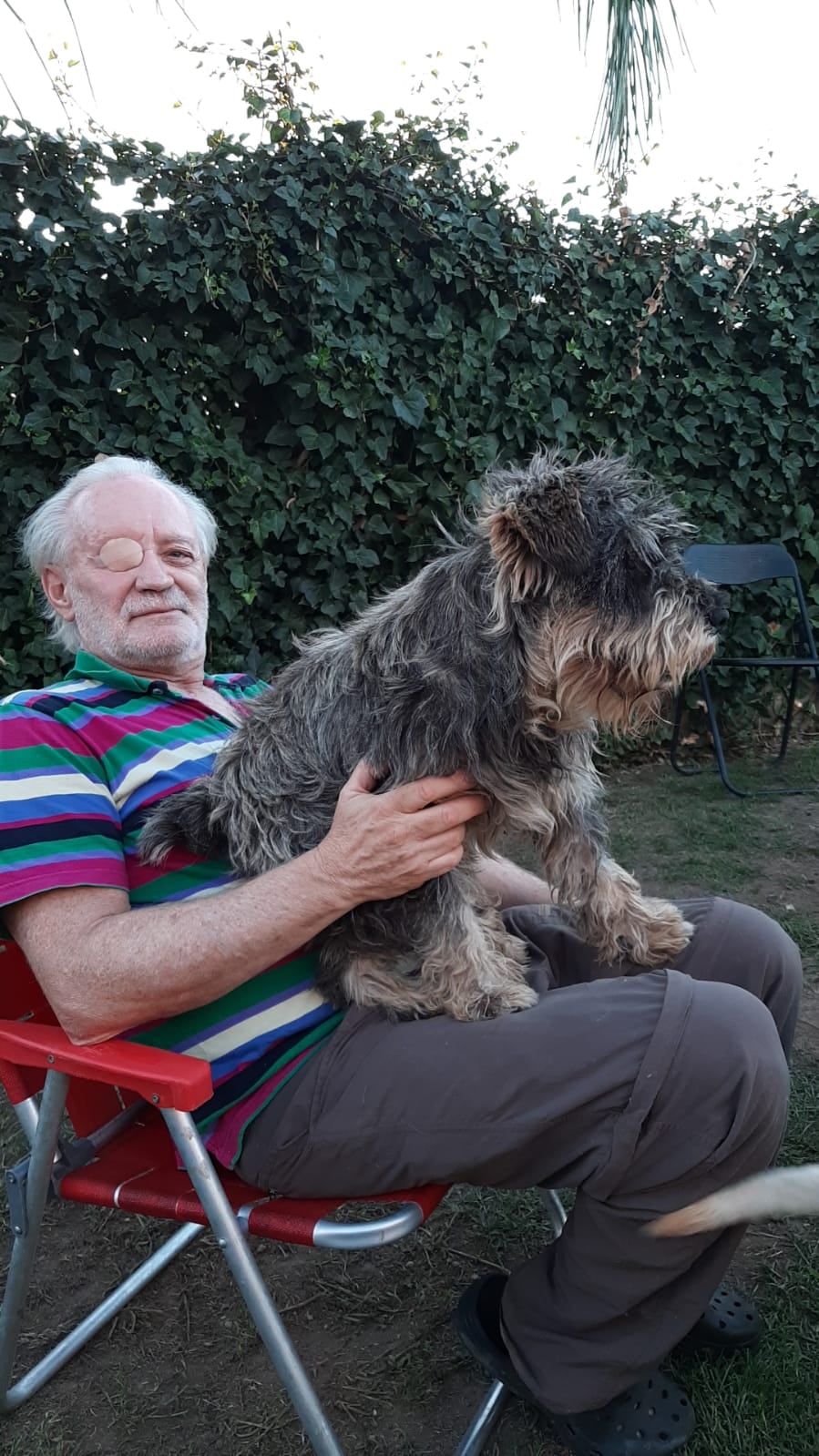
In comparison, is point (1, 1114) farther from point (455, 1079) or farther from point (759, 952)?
point (759, 952)

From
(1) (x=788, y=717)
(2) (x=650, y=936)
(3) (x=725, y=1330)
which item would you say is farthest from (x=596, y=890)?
(1) (x=788, y=717)

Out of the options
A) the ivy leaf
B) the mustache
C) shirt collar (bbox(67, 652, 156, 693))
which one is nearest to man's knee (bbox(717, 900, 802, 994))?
shirt collar (bbox(67, 652, 156, 693))

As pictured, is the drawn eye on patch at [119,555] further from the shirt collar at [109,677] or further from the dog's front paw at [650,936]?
the dog's front paw at [650,936]

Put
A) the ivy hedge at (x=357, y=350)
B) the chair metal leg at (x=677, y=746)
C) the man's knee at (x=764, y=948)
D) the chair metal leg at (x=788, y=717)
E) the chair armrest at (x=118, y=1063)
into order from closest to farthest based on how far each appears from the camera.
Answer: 1. the chair armrest at (x=118, y=1063)
2. the man's knee at (x=764, y=948)
3. the ivy hedge at (x=357, y=350)
4. the chair metal leg at (x=677, y=746)
5. the chair metal leg at (x=788, y=717)

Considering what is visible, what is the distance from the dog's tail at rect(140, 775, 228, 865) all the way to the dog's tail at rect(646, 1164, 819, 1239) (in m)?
1.19

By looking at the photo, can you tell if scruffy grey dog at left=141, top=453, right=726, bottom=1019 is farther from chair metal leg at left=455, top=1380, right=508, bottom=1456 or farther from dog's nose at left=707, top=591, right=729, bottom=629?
chair metal leg at left=455, top=1380, right=508, bottom=1456

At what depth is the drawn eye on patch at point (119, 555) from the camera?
7.80ft

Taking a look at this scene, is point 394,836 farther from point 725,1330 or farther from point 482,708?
point 725,1330

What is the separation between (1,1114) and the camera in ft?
11.6

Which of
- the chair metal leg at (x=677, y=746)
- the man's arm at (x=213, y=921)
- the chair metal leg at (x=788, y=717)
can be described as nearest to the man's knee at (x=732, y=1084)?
the man's arm at (x=213, y=921)

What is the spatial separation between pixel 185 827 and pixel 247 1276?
32.8 inches

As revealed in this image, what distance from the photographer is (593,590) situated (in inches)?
73.0

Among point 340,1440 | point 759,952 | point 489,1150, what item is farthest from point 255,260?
point 340,1440

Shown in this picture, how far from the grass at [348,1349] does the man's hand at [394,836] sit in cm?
127
